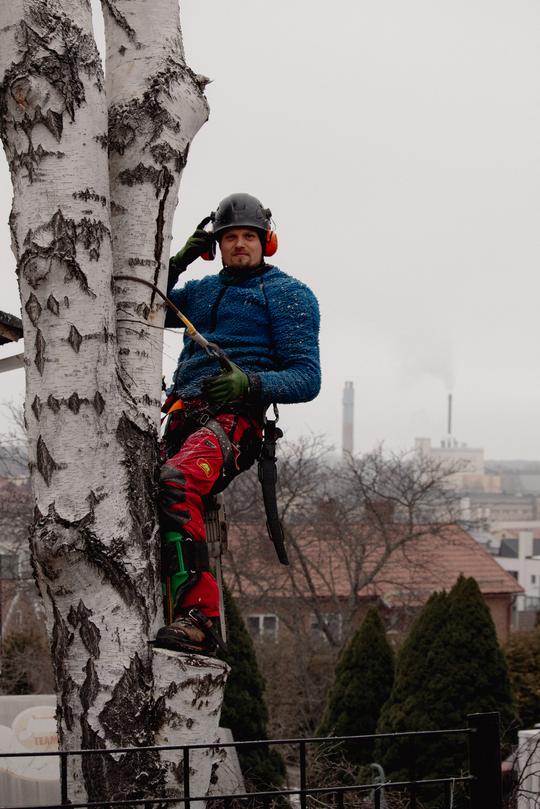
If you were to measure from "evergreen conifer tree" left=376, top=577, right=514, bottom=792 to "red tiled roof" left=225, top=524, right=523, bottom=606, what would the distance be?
11.3m

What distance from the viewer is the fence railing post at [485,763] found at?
3.87 metres

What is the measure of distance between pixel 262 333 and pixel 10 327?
79.2 inches

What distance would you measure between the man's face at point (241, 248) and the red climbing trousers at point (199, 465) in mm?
630

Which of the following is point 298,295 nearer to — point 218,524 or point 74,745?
point 218,524

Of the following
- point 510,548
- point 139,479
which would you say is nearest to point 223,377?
point 139,479

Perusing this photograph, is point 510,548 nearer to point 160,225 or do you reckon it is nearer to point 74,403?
point 160,225

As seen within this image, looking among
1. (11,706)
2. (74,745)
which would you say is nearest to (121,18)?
(74,745)

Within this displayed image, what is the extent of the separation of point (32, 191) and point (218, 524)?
1427 millimetres

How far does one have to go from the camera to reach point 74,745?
11.9 feet

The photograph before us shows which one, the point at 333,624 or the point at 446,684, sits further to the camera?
the point at 333,624

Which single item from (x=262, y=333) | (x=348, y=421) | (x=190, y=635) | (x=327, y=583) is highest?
(x=348, y=421)

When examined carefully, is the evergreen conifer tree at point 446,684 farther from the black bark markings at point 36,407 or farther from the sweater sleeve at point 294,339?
the black bark markings at point 36,407

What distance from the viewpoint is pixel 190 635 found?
3.74 metres

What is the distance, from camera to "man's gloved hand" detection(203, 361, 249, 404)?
4.03m
